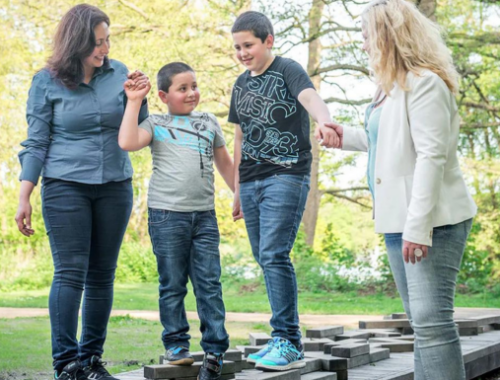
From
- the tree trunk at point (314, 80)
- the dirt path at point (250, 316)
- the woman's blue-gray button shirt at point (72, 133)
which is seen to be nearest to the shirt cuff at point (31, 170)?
the woman's blue-gray button shirt at point (72, 133)

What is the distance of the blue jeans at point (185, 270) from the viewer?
3734 millimetres

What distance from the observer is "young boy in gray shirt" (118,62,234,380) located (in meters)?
3.73

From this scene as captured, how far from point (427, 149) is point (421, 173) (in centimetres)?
9

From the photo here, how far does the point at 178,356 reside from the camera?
3762mm

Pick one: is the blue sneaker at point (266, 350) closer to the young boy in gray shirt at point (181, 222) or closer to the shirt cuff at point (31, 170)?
the young boy in gray shirt at point (181, 222)

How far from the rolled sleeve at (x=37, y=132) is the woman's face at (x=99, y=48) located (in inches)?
9.3

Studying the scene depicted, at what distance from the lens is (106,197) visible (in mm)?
3777

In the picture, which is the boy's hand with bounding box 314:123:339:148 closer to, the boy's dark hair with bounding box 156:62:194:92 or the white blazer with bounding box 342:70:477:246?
the white blazer with bounding box 342:70:477:246

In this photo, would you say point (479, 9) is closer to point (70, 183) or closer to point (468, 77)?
point (468, 77)

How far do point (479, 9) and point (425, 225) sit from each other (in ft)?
43.2

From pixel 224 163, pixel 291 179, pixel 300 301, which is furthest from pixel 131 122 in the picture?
pixel 300 301

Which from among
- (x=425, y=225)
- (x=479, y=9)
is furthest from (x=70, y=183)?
(x=479, y=9)

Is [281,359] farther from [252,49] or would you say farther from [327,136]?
[252,49]

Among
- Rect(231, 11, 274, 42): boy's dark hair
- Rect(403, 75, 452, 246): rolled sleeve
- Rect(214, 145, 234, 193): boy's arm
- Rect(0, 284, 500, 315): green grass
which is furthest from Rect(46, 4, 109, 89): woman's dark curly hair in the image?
Rect(0, 284, 500, 315): green grass
